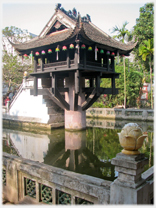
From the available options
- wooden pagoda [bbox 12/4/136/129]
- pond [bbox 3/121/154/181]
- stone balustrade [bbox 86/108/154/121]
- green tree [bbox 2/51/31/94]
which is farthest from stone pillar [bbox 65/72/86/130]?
green tree [bbox 2/51/31/94]

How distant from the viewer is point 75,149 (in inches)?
297

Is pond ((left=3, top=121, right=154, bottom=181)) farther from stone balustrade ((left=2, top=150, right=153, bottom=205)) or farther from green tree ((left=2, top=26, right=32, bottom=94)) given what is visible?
green tree ((left=2, top=26, right=32, bottom=94))

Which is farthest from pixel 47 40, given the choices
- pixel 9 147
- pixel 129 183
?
pixel 129 183

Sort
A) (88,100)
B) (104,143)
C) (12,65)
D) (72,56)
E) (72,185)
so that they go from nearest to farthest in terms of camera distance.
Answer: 1. (72,185)
2. (104,143)
3. (72,56)
4. (88,100)
5. (12,65)

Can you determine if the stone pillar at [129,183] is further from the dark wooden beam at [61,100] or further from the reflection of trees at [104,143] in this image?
the dark wooden beam at [61,100]

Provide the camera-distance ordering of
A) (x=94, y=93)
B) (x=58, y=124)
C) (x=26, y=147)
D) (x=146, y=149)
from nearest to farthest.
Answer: (x=146, y=149)
(x=26, y=147)
(x=94, y=93)
(x=58, y=124)

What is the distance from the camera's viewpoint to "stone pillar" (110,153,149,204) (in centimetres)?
234

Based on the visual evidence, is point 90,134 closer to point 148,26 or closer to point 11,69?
point 11,69

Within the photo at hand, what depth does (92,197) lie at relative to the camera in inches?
106

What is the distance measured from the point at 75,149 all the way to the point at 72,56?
4686mm

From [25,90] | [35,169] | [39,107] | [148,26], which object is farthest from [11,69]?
[35,169]

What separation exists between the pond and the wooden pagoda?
133 centimetres

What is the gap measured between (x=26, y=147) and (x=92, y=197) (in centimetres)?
606

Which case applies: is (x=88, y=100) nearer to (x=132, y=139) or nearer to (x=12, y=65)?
(x=132, y=139)
